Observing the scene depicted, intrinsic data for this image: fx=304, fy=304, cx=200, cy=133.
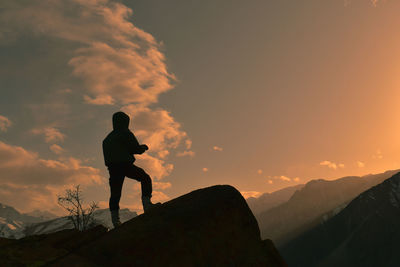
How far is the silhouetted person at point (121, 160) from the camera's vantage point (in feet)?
26.3

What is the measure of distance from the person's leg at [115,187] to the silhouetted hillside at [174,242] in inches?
34.7

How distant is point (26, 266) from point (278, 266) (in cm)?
465

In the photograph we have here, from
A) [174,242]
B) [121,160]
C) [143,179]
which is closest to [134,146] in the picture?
[121,160]

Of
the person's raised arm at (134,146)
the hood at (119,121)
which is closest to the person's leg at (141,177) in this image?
the person's raised arm at (134,146)

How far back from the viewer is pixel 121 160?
7973 mm

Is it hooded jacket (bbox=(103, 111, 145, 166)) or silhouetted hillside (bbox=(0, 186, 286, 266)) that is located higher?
hooded jacket (bbox=(103, 111, 145, 166))

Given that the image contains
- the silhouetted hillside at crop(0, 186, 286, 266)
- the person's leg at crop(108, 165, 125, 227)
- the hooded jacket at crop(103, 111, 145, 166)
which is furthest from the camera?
the person's leg at crop(108, 165, 125, 227)

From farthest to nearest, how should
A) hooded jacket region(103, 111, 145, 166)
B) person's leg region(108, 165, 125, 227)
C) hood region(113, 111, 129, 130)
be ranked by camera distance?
1. hood region(113, 111, 129, 130)
2. person's leg region(108, 165, 125, 227)
3. hooded jacket region(103, 111, 145, 166)

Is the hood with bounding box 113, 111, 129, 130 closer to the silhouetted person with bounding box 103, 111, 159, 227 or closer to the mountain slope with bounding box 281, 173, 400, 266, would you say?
the silhouetted person with bounding box 103, 111, 159, 227

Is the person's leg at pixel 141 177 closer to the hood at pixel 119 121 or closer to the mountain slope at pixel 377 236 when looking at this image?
the hood at pixel 119 121

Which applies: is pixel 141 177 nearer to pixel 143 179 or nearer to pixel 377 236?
pixel 143 179

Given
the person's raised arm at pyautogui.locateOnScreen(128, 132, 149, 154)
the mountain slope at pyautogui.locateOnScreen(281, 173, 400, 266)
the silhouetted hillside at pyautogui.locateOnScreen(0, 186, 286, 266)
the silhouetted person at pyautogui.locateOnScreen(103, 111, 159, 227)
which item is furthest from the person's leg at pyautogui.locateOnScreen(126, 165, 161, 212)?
the mountain slope at pyautogui.locateOnScreen(281, 173, 400, 266)

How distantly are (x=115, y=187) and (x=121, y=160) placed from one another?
0.83 metres

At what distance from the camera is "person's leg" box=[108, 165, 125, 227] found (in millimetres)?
8141
